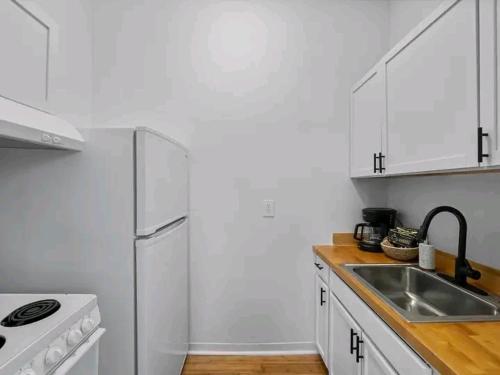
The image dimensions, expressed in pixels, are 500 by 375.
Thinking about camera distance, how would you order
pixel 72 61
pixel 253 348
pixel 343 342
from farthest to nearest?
1. pixel 253 348
2. pixel 72 61
3. pixel 343 342

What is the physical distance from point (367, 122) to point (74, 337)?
1966 mm

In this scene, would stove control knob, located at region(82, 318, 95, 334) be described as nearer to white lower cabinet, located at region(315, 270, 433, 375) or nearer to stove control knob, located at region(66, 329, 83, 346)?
stove control knob, located at region(66, 329, 83, 346)

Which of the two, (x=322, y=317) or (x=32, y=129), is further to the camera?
(x=322, y=317)

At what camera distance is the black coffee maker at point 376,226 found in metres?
2.02

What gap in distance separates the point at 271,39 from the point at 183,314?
2182 mm

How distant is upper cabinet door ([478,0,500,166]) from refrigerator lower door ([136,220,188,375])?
1415 mm

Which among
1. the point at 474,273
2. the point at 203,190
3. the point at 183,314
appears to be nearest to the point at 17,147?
the point at 203,190

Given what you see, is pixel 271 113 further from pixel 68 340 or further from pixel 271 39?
pixel 68 340

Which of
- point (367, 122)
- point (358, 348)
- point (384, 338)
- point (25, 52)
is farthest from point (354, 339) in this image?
point (25, 52)

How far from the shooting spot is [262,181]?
2230mm

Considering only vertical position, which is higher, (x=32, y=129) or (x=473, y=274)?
(x=32, y=129)

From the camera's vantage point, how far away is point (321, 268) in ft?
6.57

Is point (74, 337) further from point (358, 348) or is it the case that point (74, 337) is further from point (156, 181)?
point (358, 348)

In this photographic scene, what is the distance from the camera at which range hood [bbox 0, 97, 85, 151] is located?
93 cm
